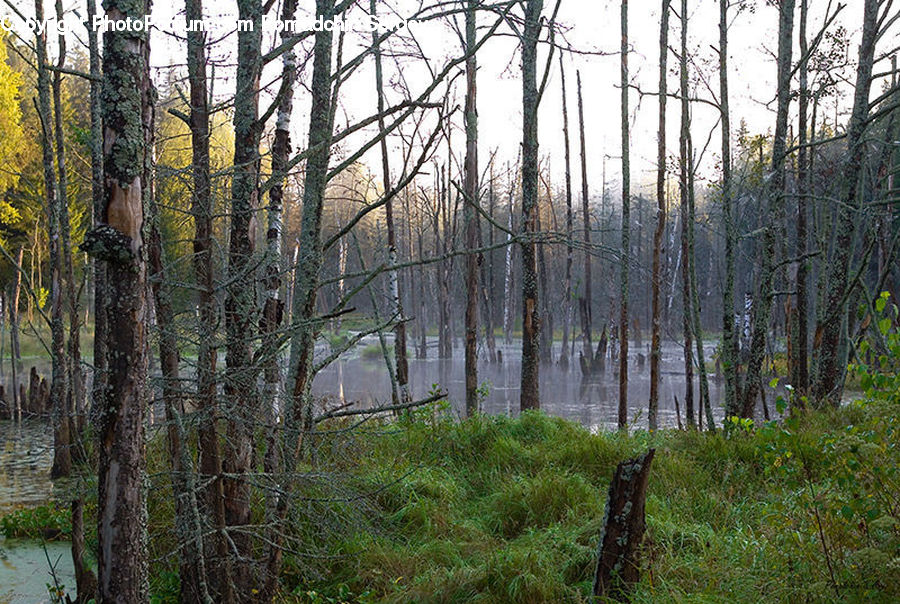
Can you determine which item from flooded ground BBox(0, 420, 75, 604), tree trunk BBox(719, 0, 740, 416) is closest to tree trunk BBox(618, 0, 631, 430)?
tree trunk BBox(719, 0, 740, 416)

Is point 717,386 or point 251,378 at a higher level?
point 251,378

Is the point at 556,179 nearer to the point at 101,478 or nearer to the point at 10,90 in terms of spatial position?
the point at 10,90

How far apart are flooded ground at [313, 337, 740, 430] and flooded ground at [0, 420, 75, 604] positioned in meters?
4.04

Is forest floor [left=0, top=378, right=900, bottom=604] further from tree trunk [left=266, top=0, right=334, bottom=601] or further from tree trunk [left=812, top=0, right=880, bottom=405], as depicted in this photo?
tree trunk [left=812, top=0, right=880, bottom=405]

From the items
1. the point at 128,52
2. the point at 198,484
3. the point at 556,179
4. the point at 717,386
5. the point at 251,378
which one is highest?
the point at 556,179

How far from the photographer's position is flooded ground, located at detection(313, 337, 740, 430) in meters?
14.0

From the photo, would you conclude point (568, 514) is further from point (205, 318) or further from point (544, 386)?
point (544, 386)

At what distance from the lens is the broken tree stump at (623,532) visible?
3.70 metres

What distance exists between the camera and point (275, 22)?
13.4ft

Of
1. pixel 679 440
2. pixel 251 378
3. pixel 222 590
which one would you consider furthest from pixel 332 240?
pixel 679 440

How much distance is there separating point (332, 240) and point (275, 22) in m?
1.42

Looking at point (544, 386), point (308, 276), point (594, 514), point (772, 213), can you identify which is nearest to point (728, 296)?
point (772, 213)

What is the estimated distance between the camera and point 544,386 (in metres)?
18.8

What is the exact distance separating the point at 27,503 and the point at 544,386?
13301 millimetres
